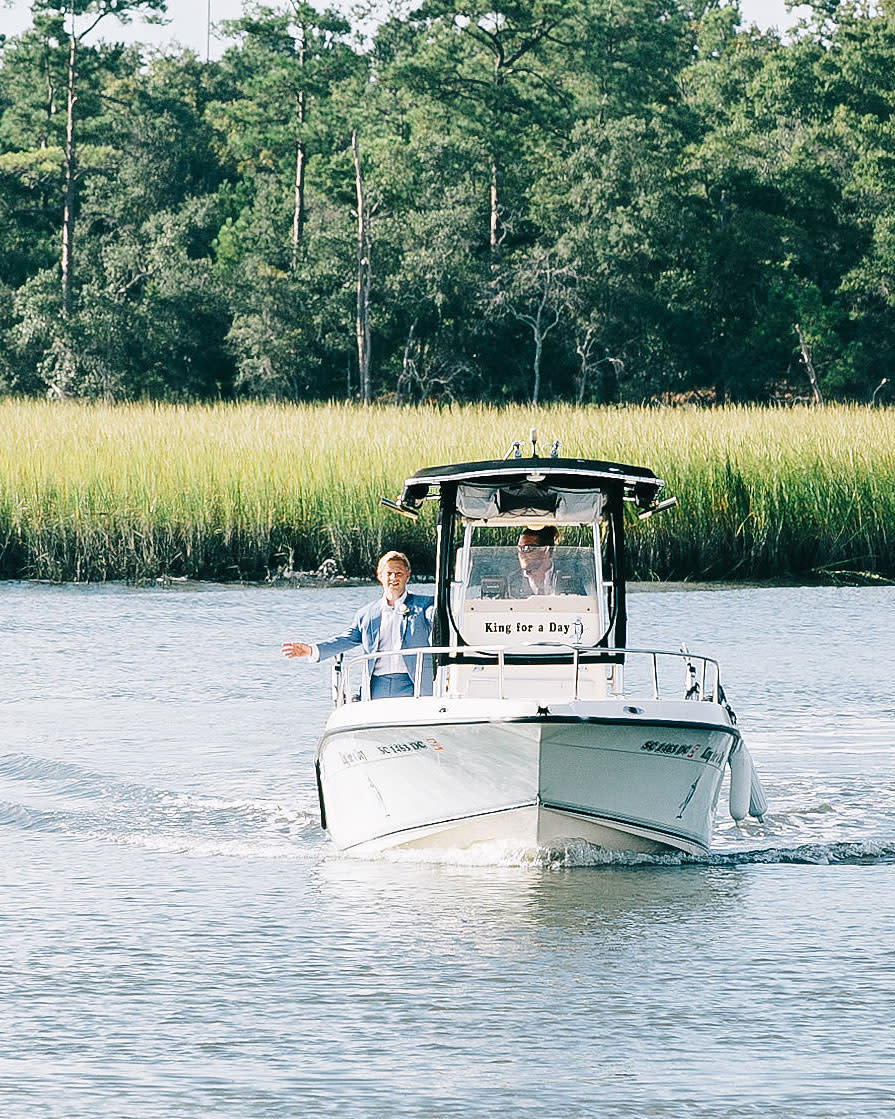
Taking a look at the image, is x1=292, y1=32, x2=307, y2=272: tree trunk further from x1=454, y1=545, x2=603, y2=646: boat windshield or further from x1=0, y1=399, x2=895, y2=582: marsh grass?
x1=454, y1=545, x2=603, y2=646: boat windshield

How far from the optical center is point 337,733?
9.11 meters

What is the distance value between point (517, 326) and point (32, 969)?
48495mm

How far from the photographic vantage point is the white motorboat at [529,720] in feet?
28.4

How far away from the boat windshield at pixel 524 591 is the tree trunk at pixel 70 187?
46911mm

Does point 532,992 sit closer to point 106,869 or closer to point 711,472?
point 106,869

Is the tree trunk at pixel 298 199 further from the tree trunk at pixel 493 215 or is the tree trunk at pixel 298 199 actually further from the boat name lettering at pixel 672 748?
the boat name lettering at pixel 672 748

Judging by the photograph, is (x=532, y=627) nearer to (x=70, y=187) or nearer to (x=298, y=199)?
(x=70, y=187)

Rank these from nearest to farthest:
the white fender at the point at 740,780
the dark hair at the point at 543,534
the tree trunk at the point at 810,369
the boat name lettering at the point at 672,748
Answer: the boat name lettering at the point at 672,748, the white fender at the point at 740,780, the dark hair at the point at 543,534, the tree trunk at the point at 810,369

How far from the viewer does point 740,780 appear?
9406mm

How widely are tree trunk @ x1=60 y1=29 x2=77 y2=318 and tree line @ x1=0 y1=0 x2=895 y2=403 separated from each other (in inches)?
3.5

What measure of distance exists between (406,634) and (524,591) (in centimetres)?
64

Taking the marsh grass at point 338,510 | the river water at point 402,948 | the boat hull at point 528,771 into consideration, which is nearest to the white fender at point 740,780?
the boat hull at point 528,771

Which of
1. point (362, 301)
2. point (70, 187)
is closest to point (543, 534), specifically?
point (362, 301)

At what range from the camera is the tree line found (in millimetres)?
54344
